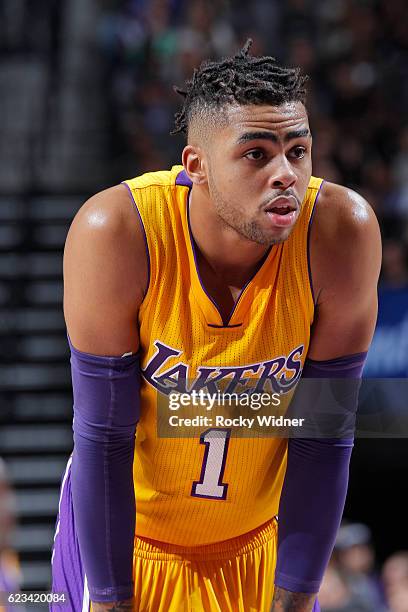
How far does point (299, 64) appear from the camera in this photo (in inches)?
266

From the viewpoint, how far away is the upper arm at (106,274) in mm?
2078

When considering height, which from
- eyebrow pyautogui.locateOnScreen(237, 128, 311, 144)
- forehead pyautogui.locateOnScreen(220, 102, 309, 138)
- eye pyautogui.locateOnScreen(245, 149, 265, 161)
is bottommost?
eye pyautogui.locateOnScreen(245, 149, 265, 161)

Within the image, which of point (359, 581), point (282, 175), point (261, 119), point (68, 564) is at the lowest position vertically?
point (359, 581)

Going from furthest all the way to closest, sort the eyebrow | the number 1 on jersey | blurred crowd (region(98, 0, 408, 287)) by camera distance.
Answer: blurred crowd (region(98, 0, 408, 287)) → the number 1 on jersey → the eyebrow

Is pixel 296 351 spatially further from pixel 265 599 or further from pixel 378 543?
pixel 378 543

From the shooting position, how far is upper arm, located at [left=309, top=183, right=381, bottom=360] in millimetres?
2164

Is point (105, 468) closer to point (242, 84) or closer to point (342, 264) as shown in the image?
point (342, 264)

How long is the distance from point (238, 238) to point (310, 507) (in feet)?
2.23

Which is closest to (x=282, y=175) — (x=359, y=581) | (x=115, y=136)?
(x=359, y=581)

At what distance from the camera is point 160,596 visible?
2449mm

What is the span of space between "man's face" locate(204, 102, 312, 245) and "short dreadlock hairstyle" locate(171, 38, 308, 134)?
0.9 inches

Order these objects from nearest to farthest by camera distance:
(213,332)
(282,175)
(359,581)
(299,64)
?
(282,175)
(213,332)
(359,581)
(299,64)

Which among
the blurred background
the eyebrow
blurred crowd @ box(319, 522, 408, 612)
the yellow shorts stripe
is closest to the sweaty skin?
the eyebrow

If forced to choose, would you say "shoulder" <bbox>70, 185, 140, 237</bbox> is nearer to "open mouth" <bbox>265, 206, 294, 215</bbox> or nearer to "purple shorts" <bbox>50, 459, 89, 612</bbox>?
"open mouth" <bbox>265, 206, 294, 215</bbox>
